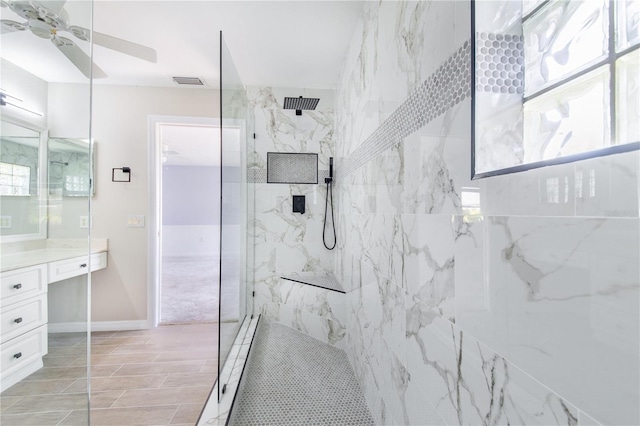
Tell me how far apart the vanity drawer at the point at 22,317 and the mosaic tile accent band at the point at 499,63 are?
2623 millimetres

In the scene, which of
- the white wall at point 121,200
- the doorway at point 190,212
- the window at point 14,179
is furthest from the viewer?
the doorway at point 190,212

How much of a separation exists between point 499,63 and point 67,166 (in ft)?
7.65

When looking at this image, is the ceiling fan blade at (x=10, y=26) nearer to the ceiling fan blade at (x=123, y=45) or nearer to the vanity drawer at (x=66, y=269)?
the ceiling fan blade at (x=123, y=45)

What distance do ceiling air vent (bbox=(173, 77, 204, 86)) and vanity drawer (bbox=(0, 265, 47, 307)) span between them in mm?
2029

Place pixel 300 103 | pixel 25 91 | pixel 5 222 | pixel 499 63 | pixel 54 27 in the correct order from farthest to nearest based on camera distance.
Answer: pixel 300 103 < pixel 25 91 < pixel 54 27 < pixel 5 222 < pixel 499 63

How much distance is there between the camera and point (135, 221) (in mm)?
3111

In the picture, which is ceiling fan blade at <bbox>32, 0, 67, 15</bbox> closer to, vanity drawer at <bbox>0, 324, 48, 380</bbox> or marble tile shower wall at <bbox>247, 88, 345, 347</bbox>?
marble tile shower wall at <bbox>247, 88, 345, 347</bbox>

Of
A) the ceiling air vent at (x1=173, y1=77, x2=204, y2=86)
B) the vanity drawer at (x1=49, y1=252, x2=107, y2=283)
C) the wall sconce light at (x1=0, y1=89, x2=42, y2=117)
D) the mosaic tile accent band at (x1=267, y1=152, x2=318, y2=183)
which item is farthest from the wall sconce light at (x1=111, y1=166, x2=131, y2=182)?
the mosaic tile accent band at (x1=267, y1=152, x2=318, y2=183)

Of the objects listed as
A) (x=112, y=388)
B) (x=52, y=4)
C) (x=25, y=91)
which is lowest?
(x=112, y=388)

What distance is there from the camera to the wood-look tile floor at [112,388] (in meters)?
1.72

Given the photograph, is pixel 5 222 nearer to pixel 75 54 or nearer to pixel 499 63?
pixel 75 54

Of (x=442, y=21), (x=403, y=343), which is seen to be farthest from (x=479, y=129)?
(x=403, y=343)

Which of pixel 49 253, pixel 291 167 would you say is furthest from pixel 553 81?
pixel 291 167

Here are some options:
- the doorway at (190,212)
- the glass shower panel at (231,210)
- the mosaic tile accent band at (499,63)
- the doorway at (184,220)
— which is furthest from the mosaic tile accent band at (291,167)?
the doorway at (190,212)
